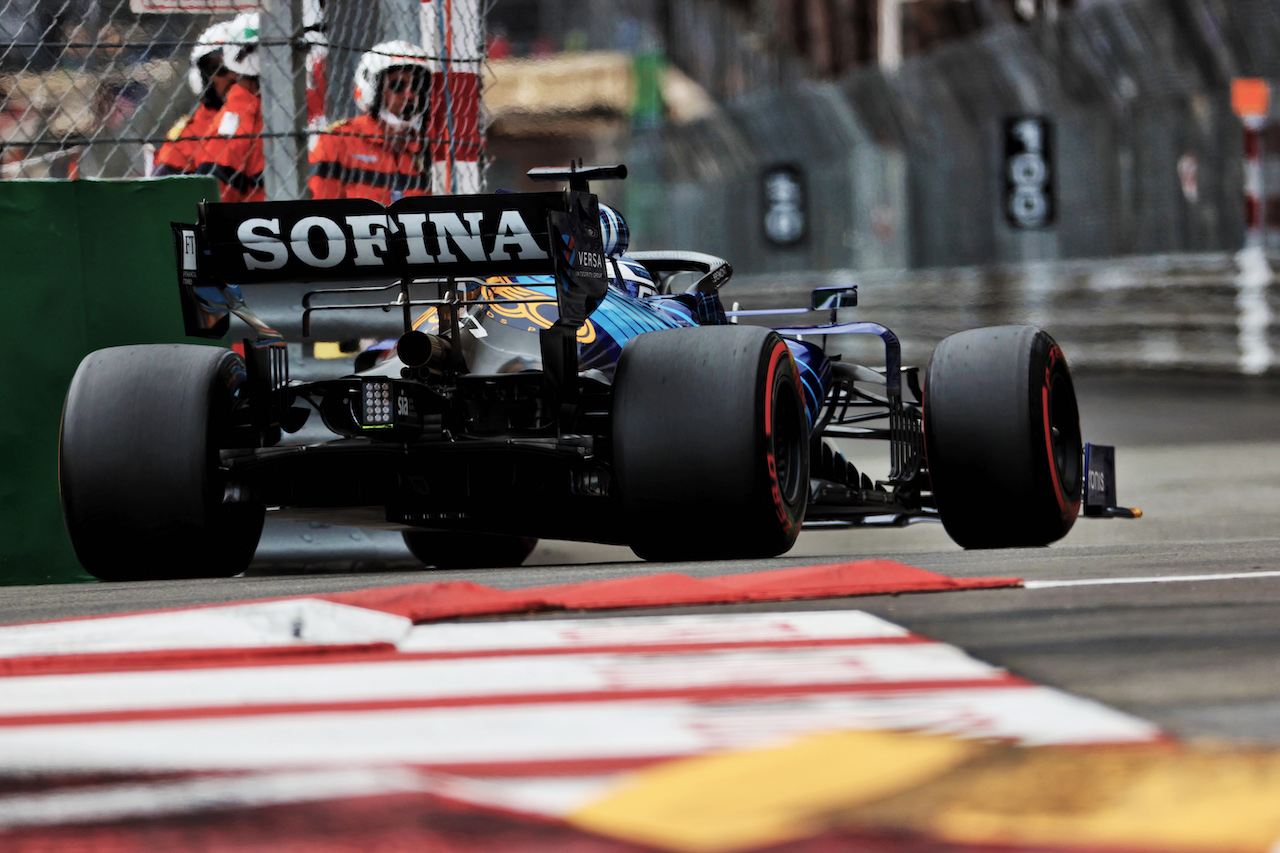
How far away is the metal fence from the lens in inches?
552

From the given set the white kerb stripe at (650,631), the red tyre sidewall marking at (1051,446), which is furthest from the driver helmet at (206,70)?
the white kerb stripe at (650,631)

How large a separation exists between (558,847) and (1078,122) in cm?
1483

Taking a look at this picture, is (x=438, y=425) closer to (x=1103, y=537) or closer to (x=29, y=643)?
(x=29, y=643)

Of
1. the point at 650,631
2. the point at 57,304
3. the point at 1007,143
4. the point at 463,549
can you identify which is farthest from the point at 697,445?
the point at 1007,143

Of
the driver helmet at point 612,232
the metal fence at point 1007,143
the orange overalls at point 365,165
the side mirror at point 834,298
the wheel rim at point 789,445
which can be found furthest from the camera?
the metal fence at point 1007,143

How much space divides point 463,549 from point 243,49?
2089 mm

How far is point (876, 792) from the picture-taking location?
203cm

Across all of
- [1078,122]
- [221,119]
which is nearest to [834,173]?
[1078,122]

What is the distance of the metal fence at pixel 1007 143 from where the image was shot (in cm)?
1402

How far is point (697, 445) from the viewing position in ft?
15.4

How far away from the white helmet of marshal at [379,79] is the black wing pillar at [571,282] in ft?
7.40

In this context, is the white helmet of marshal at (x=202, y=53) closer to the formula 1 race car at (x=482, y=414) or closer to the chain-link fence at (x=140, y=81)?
the chain-link fence at (x=140, y=81)

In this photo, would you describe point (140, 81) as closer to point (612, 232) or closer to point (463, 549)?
point (612, 232)

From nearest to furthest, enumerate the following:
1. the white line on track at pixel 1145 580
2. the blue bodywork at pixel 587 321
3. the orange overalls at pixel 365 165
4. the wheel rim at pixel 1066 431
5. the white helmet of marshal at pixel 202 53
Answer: the white line on track at pixel 1145 580, the blue bodywork at pixel 587 321, the wheel rim at pixel 1066 431, the orange overalls at pixel 365 165, the white helmet of marshal at pixel 202 53
